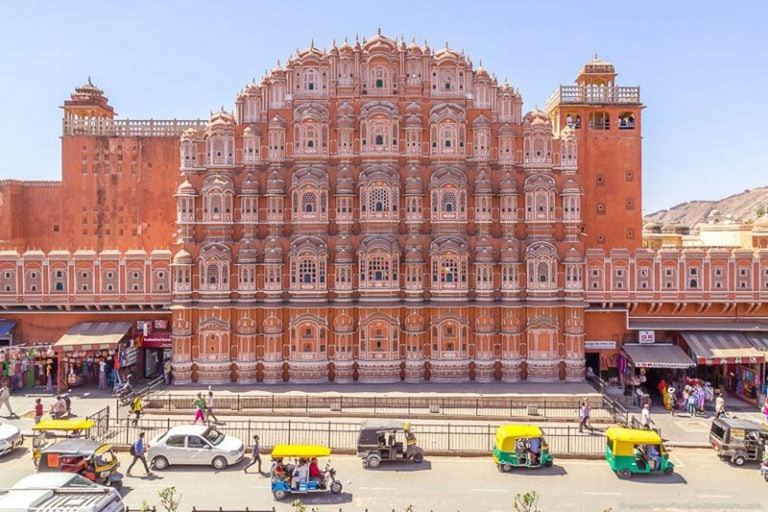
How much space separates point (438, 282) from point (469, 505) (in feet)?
61.7

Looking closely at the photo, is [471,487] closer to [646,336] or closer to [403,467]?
[403,467]

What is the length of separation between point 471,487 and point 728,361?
70.3 feet

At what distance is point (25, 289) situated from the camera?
40938mm

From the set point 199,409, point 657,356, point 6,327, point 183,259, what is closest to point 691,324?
point 657,356

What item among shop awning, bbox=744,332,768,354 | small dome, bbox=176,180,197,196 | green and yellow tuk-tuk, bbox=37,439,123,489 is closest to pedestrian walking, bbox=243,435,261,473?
green and yellow tuk-tuk, bbox=37,439,123,489

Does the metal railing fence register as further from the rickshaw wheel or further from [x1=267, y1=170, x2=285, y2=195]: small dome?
[x1=267, y1=170, x2=285, y2=195]: small dome

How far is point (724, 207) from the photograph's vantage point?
547 feet

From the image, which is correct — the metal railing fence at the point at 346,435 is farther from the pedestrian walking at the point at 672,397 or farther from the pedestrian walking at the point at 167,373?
the pedestrian walking at the point at 167,373

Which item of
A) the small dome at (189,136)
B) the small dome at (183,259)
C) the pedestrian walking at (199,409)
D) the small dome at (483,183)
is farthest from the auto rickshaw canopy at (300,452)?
the small dome at (189,136)

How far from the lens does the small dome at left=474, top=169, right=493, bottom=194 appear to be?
133ft

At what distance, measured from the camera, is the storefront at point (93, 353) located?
125 feet

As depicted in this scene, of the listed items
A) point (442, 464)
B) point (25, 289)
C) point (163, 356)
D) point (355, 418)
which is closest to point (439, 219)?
point (355, 418)

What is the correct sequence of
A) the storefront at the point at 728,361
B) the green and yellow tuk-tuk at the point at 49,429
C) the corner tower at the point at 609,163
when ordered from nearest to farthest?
1. the green and yellow tuk-tuk at the point at 49,429
2. the storefront at the point at 728,361
3. the corner tower at the point at 609,163

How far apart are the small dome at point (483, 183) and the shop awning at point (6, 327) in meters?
30.1
